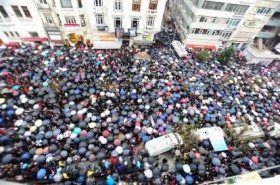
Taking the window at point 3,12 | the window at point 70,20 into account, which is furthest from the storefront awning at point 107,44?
the window at point 3,12

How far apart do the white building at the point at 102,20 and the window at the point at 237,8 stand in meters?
11.9

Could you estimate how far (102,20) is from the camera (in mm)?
27891

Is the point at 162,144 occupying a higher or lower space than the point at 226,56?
higher

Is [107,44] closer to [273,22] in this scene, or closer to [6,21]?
[6,21]

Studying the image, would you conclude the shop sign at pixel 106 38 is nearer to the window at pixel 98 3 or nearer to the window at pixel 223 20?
the window at pixel 98 3

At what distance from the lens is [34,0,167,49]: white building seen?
25.8m

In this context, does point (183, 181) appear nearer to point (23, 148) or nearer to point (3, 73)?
point (23, 148)

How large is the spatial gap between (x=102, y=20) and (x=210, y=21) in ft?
62.6

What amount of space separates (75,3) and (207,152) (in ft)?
89.2

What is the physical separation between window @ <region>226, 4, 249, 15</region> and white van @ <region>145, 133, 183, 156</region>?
79.8 ft

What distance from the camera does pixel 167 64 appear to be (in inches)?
1145

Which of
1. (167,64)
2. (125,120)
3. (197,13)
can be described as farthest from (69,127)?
(197,13)

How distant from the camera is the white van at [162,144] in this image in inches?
714

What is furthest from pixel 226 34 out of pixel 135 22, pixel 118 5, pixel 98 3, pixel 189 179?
pixel 189 179
